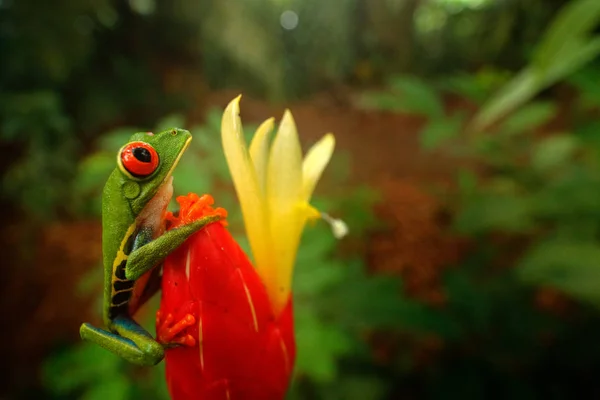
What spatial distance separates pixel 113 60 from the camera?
1.51 m

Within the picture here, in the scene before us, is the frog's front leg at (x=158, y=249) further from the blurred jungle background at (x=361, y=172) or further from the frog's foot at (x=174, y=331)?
the blurred jungle background at (x=361, y=172)

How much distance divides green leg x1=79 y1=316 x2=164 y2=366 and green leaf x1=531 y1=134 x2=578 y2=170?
4.47ft

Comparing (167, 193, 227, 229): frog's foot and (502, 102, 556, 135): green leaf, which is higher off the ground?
(502, 102, 556, 135): green leaf

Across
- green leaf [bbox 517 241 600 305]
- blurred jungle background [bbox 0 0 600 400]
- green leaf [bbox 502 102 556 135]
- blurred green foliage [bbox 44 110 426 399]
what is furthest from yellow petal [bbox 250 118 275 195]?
green leaf [bbox 502 102 556 135]

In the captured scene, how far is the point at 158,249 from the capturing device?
0.96ft

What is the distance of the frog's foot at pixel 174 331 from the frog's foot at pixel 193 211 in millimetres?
56

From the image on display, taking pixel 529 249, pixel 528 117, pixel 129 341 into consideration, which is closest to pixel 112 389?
pixel 129 341

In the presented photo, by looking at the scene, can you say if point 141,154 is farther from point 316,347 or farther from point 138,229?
point 316,347

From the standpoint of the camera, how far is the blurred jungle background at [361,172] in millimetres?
939

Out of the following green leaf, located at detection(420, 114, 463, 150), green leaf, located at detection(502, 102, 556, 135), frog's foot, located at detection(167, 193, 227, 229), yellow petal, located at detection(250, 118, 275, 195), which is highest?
green leaf, located at detection(502, 102, 556, 135)

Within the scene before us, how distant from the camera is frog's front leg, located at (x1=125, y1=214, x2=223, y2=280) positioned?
11.6 inches

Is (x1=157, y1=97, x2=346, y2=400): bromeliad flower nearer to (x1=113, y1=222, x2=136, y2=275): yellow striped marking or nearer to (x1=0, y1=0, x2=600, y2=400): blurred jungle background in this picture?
(x1=113, y1=222, x2=136, y2=275): yellow striped marking

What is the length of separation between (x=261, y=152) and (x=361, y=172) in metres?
1.80

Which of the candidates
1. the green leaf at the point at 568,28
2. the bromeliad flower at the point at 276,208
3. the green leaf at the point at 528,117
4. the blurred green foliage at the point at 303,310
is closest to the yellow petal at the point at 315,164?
the bromeliad flower at the point at 276,208
